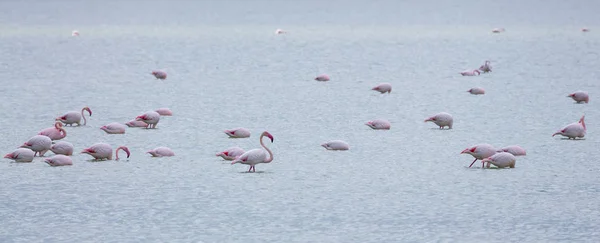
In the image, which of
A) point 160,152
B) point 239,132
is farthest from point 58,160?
point 239,132

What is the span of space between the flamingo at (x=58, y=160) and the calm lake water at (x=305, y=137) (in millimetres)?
107

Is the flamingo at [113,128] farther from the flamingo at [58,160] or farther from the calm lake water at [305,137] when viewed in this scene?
the flamingo at [58,160]

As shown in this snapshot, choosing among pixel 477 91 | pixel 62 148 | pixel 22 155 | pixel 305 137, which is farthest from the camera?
pixel 477 91

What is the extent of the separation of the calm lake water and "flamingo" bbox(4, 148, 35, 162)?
4.8 inches

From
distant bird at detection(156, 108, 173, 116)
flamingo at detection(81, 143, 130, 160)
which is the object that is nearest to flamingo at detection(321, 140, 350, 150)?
flamingo at detection(81, 143, 130, 160)

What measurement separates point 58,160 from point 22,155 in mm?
480

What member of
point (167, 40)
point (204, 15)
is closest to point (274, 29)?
point (167, 40)

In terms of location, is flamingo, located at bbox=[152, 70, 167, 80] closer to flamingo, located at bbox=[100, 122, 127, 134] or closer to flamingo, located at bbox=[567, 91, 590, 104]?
flamingo, located at bbox=[100, 122, 127, 134]

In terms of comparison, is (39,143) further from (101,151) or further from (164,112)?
(164,112)

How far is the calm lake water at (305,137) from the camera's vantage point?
913 cm

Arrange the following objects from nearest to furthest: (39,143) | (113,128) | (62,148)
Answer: (39,143) < (62,148) < (113,128)

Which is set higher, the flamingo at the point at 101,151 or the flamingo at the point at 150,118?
the flamingo at the point at 150,118

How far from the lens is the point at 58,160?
11602 millimetres

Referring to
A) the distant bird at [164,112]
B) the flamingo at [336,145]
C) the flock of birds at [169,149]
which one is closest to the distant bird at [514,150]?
the flock of birds at [169,149]
